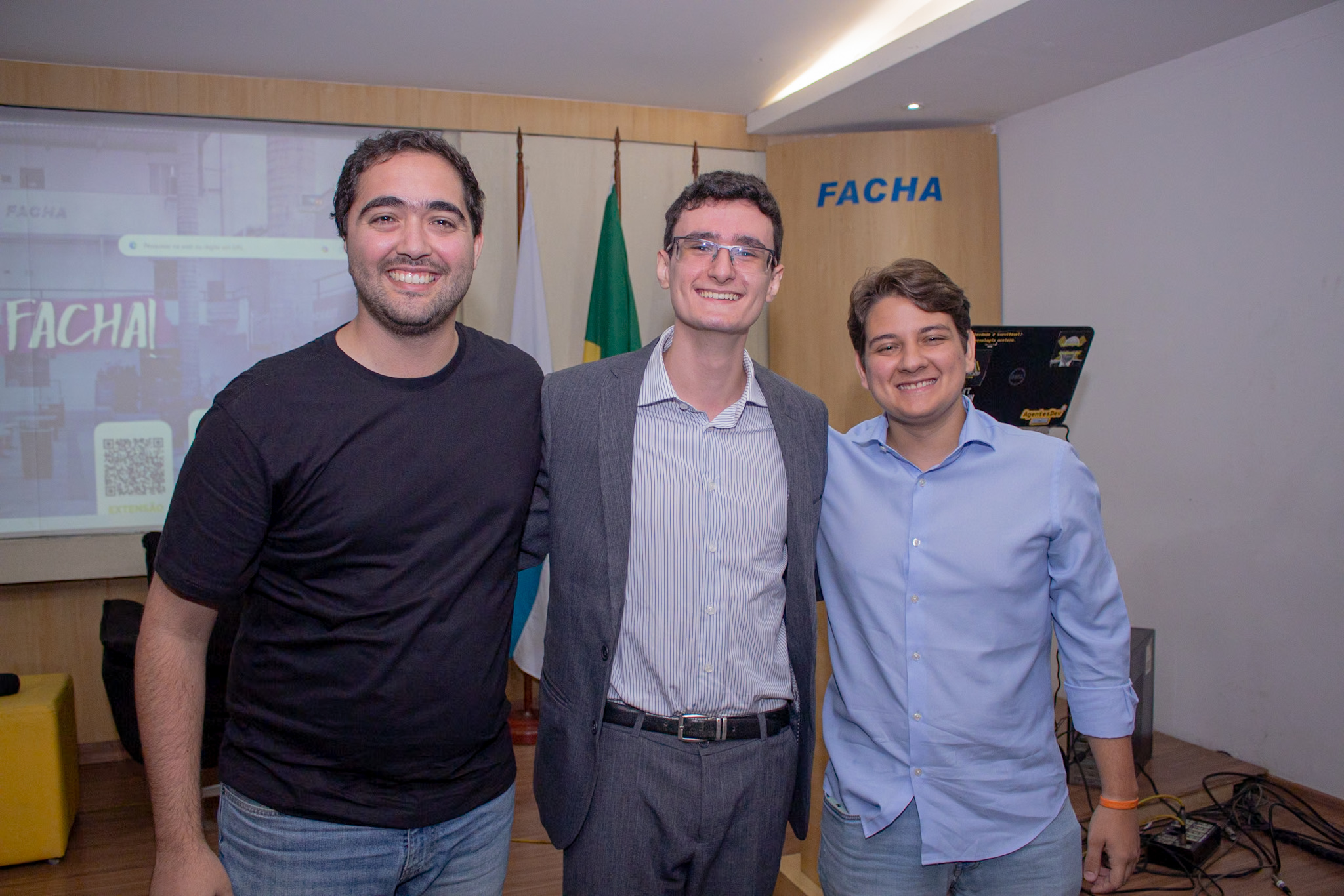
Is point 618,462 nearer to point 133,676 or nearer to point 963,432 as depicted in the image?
point 963,432

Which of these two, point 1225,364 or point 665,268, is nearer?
point 665,268

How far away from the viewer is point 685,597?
156cm

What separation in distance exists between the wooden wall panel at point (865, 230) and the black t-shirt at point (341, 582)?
11.5ft

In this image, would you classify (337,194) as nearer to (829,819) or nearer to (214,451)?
(214,451)

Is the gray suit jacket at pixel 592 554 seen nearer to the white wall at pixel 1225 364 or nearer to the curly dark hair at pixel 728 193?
the curly dark hair at pixel 728 193

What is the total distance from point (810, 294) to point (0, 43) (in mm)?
3883

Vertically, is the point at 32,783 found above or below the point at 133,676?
below

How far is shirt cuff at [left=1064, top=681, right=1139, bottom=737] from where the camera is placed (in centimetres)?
153

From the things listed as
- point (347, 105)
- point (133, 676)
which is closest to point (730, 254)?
point (133, 676)

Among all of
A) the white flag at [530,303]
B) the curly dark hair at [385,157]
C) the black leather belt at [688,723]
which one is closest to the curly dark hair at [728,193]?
the curly dark hair at [385,157]

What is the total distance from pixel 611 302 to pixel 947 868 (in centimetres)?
336

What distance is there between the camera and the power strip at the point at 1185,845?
288cm

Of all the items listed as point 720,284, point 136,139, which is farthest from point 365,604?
point 136,139

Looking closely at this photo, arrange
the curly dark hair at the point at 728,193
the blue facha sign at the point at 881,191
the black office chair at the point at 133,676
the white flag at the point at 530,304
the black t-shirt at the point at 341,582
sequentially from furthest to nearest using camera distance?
the blue facha sign at the point at 881,191
the white flag at the point at 530,304
the black office chair at the point at 133,676
the curly dark hair at the point at 728,193
the black t-shirt at the point at 341,582
